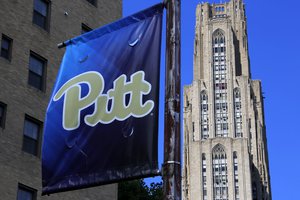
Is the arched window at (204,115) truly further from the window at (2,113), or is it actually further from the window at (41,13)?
the window at (2,113)

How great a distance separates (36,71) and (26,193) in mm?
5348

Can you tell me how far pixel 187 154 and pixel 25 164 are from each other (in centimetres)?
13541

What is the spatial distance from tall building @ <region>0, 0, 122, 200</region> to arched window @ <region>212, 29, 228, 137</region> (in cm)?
13193

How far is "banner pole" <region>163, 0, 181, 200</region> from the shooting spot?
401 inches

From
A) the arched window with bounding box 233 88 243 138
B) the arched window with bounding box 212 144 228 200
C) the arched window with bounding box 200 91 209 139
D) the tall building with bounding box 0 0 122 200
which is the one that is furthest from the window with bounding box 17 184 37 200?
the arched window with bounding box 233 88 243 138

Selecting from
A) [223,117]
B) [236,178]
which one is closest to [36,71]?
[236,178]

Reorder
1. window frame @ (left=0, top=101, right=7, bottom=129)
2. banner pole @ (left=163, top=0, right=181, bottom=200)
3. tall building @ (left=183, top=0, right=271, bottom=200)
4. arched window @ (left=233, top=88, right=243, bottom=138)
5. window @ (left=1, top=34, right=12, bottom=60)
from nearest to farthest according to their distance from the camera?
banner pole @ (left=163, top=0, right=181, bottom=200), window frame @ (left=0, top=101, right=7, bottom=129), window @ (left=1, top=34, right=12, bottom=60), tall building @ (left=183, top=0, right=271, bottom=200), arched window @ (left=233, top=88, right=243, bottom=138)

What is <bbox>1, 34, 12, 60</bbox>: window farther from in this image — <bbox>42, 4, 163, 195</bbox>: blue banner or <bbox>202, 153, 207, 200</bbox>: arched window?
<bbox>202, 153, 207, 200</bbox>: arched window

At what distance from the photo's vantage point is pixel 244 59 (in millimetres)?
175875

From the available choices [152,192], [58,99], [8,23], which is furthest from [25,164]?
[152,192]

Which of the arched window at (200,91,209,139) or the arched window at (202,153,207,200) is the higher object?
the arched window at (200,91,209,139)

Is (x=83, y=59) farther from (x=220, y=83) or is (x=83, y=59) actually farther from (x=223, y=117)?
(x=220, y=83)

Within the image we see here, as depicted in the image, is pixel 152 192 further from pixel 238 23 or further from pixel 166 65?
pixel 238 23

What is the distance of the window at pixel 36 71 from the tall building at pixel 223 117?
411ft
